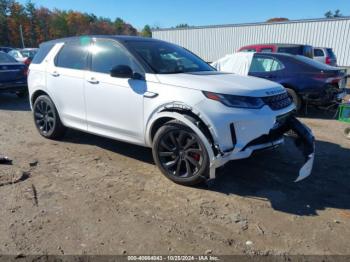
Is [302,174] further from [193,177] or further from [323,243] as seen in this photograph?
[193,177]

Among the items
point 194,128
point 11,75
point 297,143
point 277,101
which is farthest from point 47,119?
point 11,75

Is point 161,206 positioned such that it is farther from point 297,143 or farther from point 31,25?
point 31,25

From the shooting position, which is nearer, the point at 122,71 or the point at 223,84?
the point at 223,84

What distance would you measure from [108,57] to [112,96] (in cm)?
62

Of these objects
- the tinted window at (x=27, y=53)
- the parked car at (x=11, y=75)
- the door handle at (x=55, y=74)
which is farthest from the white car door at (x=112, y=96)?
the tinted window at (x=27, y=53)

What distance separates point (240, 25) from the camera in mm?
27203

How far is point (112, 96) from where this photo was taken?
14.8ft

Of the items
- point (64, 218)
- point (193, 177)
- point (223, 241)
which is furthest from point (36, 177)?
point (223, 241)

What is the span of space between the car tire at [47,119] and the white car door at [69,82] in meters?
0.19

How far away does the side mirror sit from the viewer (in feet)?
13.7

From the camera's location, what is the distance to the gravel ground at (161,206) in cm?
291

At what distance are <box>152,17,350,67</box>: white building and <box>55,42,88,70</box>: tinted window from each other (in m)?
23.3

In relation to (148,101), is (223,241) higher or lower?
lower

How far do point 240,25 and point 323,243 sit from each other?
26.5 meters
